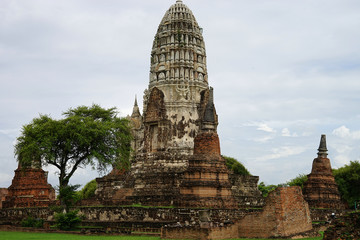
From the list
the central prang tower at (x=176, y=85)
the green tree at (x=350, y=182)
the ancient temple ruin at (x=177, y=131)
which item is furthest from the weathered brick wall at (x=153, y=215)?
the green tree at (x=350, y=182)

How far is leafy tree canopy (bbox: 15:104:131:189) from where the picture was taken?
37.8m

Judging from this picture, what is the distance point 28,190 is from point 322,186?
974 inches

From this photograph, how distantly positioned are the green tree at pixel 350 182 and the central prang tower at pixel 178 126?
21.5 meters

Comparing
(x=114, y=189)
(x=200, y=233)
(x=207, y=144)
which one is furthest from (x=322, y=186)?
(x=200, y=233)

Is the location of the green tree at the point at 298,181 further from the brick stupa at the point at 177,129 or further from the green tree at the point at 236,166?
the brick stupa at the point at 177,129

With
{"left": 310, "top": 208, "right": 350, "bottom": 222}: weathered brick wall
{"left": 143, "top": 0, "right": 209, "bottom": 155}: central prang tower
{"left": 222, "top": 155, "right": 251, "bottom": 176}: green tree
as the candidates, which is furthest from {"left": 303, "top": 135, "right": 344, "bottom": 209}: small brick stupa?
{"left": 222, "top": 155, "right": 251, "bottom": 176}: green tree

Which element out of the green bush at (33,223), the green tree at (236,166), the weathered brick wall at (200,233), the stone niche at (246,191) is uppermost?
the green tree at (236,166)

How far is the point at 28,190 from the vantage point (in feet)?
131

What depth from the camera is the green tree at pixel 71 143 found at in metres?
37.8

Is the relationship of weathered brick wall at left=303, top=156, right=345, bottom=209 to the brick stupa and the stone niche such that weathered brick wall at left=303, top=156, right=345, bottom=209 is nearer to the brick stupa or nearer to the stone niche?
the stone niche

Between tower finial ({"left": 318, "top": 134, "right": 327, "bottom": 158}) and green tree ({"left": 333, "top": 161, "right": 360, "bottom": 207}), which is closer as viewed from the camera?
tower finial ({"left": 318, "top": 134, "right": 327, "bottom": 158})

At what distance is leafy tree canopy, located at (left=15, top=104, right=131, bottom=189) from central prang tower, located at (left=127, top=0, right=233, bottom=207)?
2.75 m

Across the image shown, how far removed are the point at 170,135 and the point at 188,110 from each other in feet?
8.06

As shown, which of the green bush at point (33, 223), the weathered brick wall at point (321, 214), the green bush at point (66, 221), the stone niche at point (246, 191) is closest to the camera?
the green bush at point (66, 221)
